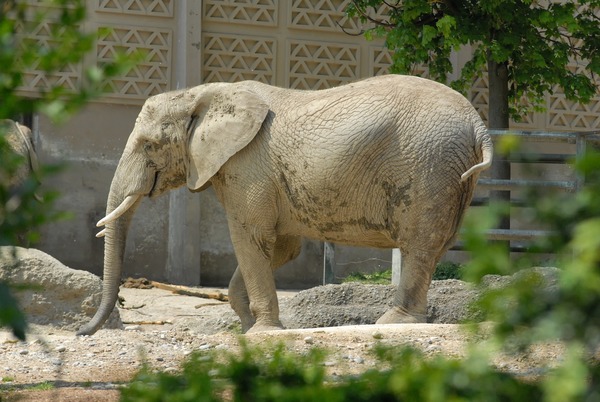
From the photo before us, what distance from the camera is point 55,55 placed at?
2.08 m

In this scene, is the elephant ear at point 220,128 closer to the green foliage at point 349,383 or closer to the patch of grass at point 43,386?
the patch of grass at point 43,386

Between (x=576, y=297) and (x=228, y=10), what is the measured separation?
1320 centimetres

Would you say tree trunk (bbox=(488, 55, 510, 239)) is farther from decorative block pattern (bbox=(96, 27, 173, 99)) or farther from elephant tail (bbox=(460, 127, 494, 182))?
elephant tail (bbox=(460, 127, 494, 182))

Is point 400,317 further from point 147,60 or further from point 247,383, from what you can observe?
point 147,60

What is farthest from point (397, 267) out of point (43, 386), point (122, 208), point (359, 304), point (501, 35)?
point (43, 386)

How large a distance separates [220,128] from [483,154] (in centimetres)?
208

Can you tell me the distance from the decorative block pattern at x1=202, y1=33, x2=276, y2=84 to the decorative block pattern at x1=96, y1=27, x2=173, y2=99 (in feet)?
1.60

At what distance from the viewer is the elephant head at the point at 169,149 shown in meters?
9.09

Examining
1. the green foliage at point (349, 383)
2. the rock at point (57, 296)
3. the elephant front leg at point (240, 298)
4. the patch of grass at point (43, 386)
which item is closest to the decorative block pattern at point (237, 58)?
→ the elephant front leg at point (240, 298)

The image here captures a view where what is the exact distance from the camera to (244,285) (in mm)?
9609

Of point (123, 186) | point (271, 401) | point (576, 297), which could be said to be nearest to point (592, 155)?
point (576, 297)

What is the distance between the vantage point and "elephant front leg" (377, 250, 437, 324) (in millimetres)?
8422

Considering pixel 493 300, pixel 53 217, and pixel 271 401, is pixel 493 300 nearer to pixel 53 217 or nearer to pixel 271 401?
pixel 271 401

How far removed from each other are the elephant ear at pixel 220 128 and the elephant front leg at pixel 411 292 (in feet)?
5.14
